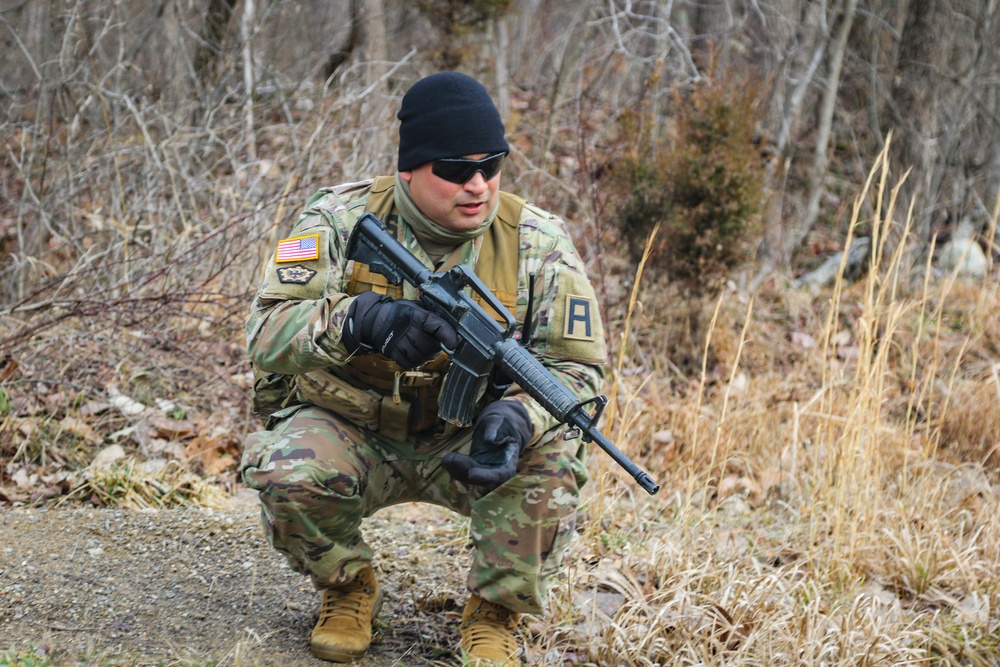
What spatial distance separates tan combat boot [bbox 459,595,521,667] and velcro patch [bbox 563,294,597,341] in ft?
2.57

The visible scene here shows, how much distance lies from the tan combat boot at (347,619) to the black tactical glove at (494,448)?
1.90ft

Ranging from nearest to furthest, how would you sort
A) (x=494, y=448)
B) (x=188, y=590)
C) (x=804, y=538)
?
1. (x=494, y=448)
2. (x=188, y=590)
3. (x=804, y=538)

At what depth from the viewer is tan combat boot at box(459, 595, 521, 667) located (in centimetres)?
256

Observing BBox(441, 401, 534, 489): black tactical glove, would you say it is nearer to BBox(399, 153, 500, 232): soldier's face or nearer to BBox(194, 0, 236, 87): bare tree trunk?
BBox(399, 153, 500, 232): soldier's face

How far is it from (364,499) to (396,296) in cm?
57

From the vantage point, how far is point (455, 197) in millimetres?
2594

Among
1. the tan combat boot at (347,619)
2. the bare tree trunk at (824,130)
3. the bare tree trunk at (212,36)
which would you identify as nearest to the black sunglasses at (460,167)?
the tan combat boot at (347,619)

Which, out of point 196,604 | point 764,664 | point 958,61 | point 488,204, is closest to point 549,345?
point 488,204

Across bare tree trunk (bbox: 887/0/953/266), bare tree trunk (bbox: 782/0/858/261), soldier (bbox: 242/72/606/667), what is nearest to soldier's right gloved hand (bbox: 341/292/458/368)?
soldier (bbox: 242/72/606/667)

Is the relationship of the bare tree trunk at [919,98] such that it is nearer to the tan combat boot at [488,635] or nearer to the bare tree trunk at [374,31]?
the bare tree trunk at [374,31]

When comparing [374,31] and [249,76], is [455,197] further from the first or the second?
[374,31]

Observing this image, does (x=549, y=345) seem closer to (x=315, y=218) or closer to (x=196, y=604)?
(x=315, y=218)

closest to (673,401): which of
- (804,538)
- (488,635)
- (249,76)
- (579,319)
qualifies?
(804,538)

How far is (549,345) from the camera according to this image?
2.67 m
